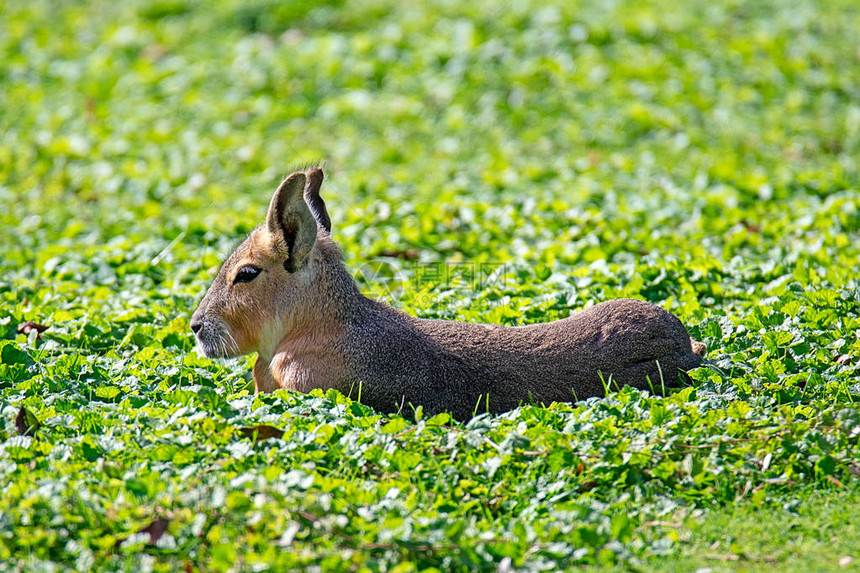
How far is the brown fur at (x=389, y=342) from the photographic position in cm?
460

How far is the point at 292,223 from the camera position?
477cm

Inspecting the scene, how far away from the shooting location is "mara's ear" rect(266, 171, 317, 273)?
4641 millimetres

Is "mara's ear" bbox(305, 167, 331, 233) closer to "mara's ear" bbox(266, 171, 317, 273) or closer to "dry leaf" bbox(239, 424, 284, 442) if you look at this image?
"mara's ear" bbox(266, 171, 317, 273)

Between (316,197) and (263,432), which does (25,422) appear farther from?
(316,197)

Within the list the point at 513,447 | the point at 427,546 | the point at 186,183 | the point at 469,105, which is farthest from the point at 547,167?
the point at 427,546

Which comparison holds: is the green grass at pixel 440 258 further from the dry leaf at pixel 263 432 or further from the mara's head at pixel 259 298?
the mara's head at pixel 259 298

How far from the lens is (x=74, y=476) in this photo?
3689 millimetres

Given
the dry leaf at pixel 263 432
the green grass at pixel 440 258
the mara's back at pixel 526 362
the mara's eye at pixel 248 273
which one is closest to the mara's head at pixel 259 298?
the mara's eye at pixel 248 273

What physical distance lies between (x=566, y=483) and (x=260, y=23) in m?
10.2

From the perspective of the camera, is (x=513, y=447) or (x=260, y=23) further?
(x=260, y=23)

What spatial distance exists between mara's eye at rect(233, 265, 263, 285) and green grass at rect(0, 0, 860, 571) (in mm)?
541

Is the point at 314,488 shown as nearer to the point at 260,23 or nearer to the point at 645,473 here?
the point at 645,473

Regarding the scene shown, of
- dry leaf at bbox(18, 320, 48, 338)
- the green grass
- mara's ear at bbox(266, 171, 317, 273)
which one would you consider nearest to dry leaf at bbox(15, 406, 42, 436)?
the green grass

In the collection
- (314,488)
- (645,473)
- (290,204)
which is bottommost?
(645,473)
